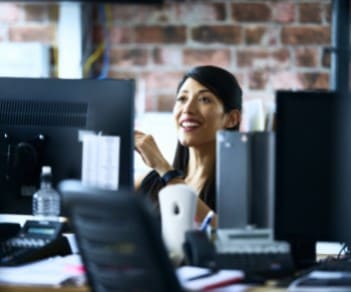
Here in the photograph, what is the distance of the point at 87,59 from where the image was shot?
12.3 ft

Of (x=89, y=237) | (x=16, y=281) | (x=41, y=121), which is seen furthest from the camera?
(x=41, y=121)

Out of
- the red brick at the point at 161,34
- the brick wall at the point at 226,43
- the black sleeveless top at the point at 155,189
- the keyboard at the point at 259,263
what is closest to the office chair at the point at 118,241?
the keyboard at the point at 259,263

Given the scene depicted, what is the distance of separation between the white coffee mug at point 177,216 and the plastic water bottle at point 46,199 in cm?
30

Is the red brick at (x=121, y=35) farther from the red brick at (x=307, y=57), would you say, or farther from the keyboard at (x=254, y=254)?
the keyboard at (x=254, y=254)

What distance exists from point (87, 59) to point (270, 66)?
0.72 meters

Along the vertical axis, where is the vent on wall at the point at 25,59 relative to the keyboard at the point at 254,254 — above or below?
above

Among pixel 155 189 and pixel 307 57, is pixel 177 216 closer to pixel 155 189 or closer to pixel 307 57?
pixel 155 189

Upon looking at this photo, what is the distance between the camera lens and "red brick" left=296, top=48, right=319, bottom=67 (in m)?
3.71

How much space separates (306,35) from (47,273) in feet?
6.46

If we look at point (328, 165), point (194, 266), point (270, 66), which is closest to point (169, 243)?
point (194, 266)

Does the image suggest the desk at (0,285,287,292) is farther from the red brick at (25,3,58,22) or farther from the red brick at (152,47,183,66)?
the red brick at (25,3,58,22)

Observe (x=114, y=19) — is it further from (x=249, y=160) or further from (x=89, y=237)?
(x=89, y=237)

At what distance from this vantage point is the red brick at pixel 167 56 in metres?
3.73

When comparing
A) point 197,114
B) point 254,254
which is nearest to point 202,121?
point 197,114
